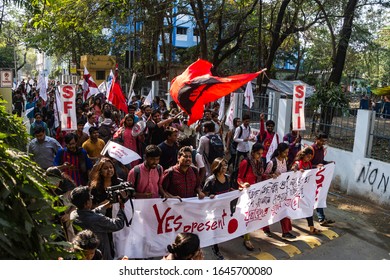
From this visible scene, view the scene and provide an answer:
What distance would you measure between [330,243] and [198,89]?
298 cm

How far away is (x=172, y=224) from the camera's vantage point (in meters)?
5.32

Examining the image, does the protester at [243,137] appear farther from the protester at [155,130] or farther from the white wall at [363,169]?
the white wall at [363,169]

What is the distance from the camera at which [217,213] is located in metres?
5.58

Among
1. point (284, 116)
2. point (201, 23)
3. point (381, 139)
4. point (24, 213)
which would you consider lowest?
point (381, 139)

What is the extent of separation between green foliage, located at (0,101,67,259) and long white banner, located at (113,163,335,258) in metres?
2.74

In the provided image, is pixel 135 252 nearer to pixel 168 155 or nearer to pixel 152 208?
pixel 152 208

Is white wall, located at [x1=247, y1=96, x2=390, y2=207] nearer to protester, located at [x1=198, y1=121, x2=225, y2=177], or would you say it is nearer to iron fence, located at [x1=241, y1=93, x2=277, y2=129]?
iron fence, located at [x1=241, y1=93, x2=277, y2=129]

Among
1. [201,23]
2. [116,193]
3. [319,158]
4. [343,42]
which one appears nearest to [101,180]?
[116,193]

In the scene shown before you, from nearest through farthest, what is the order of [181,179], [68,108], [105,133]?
[181,179] → [68,108] → [105,133]

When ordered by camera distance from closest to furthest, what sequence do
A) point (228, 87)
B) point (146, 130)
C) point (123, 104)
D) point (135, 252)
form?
point (135, 252) < point (228, 87) < point (146, 130) < point (123, 104)

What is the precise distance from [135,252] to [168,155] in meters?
1.85

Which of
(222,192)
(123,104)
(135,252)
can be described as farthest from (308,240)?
(123,104)

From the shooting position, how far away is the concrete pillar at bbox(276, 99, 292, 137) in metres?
10.8

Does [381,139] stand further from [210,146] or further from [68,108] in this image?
[68,108]
